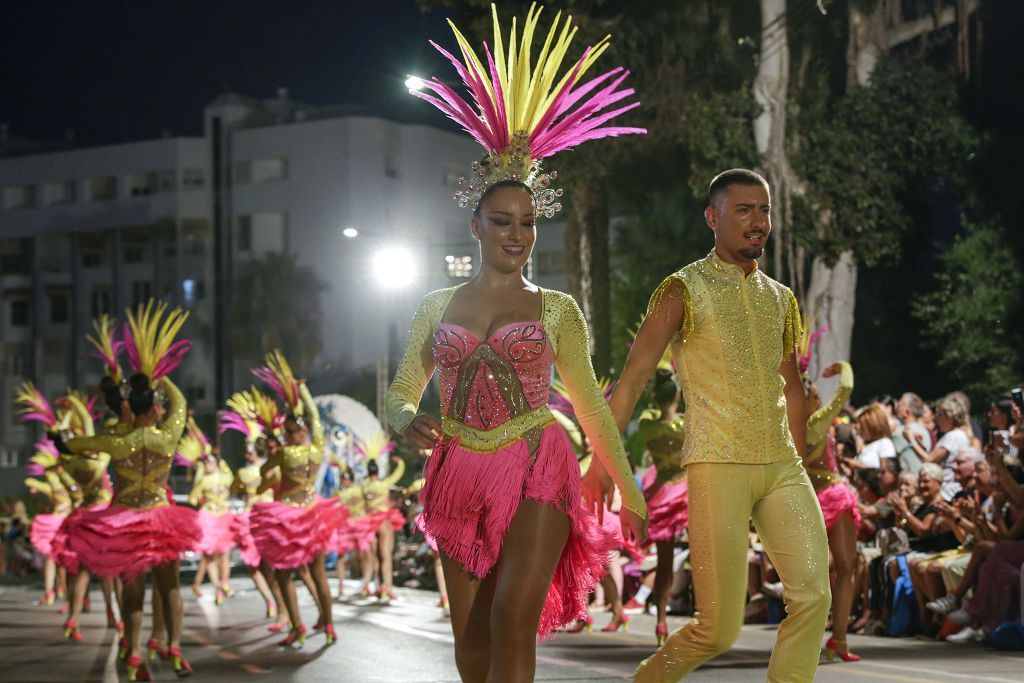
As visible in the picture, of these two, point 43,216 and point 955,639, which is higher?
point 43,216

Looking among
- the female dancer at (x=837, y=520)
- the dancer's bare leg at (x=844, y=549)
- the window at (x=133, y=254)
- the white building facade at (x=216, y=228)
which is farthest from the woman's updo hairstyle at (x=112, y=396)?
the window at (x=133, y=254)

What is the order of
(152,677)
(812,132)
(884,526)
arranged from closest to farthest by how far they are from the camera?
(152,677) → (884,526) → (812,132)

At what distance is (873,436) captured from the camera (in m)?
14.7

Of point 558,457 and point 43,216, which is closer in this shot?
point 558,457

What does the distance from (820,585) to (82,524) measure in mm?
6703

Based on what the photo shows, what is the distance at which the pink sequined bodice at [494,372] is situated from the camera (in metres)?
6.11

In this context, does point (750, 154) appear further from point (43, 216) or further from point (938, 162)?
point (43, 216)

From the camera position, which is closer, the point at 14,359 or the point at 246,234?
the point at 246,234

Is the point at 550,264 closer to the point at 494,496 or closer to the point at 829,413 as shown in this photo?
the point at 829,413

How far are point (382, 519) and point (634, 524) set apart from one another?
13740mm

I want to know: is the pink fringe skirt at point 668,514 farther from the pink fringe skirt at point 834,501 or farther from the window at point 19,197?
the window at point 19,197

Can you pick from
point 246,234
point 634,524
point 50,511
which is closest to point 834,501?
point 634,524

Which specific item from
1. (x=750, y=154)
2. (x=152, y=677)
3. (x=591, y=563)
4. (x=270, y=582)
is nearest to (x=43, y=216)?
(x=750, y=154)

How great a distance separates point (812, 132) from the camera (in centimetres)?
2231
